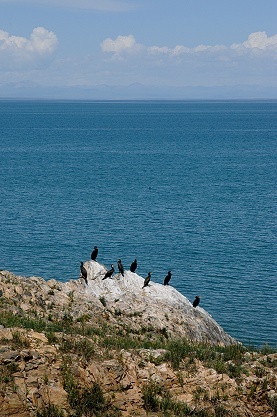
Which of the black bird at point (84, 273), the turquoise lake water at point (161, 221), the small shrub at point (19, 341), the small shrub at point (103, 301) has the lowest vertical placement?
the turquoise lake water at point (161, 221)

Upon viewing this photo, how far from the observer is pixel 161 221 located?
74.0 meters

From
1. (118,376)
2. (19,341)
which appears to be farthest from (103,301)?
(118,376)

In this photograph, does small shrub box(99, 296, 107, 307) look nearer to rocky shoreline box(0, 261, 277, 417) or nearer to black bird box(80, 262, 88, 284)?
black bird box(80, 262, 88, 284)

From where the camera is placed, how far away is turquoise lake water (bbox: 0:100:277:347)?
51250 mm

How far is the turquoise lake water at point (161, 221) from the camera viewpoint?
51250 millimetres

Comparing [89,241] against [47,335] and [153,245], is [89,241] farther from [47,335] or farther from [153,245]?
[47,335]

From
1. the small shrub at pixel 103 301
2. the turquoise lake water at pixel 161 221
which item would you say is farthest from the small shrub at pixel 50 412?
the turquoise lake water at pixel 161 221

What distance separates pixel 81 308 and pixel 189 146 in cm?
13546

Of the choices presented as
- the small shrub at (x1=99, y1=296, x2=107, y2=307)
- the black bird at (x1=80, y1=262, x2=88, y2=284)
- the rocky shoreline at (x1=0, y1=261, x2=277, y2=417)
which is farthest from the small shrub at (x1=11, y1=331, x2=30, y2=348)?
the black bird at (x1=80, y1=262, x2=88, y2=284)

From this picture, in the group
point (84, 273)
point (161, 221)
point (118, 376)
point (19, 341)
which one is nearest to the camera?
point (118, 376)

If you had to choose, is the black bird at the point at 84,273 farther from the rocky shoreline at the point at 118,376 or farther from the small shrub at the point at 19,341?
the small shrub at the point at 19,341

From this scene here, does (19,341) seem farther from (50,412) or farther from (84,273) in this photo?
(84,273)

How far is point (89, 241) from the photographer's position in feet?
210

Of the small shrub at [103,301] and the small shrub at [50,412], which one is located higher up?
the small shrub at [50,412]
